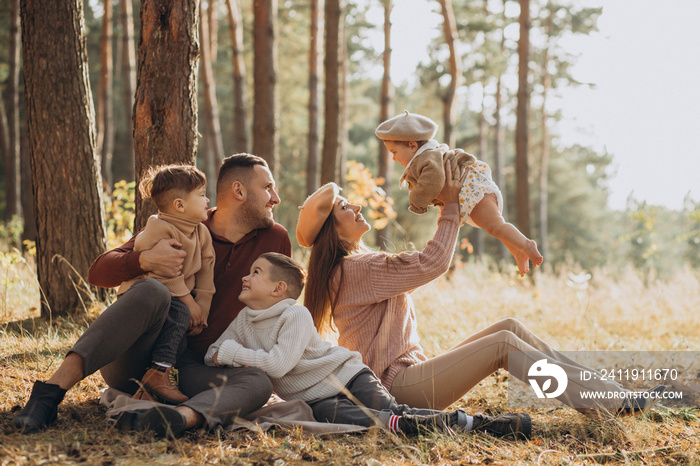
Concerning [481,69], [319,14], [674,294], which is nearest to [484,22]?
[481,69]

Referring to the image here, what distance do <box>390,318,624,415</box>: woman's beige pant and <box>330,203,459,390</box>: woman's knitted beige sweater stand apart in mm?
98

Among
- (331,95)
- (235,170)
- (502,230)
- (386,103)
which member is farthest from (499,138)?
(235,170)

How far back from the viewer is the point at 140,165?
169 inches

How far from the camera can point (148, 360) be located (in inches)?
111

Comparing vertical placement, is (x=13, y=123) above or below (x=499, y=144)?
above

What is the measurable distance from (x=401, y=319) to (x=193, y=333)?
1058 mm

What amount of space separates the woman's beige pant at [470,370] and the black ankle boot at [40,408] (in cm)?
153

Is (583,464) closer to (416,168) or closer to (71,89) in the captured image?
(416,168)

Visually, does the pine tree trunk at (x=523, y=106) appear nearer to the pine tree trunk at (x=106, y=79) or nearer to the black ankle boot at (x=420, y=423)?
the pine tree trunk at (x=106, y=79)

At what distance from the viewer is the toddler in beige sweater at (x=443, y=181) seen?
10.6 ft

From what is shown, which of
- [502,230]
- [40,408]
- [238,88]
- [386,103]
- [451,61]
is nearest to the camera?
[40,408]

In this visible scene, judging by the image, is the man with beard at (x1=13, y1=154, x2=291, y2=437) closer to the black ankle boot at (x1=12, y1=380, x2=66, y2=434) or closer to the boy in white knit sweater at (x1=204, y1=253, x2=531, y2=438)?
the black ankle boot at (x1=12, y1=380, x2=66, y2=434)

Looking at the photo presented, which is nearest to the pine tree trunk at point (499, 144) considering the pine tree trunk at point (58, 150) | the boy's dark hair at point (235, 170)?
the pine tree trunk at point (58, 150)

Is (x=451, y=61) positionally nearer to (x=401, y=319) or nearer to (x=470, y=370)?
(x=401, y=319)
